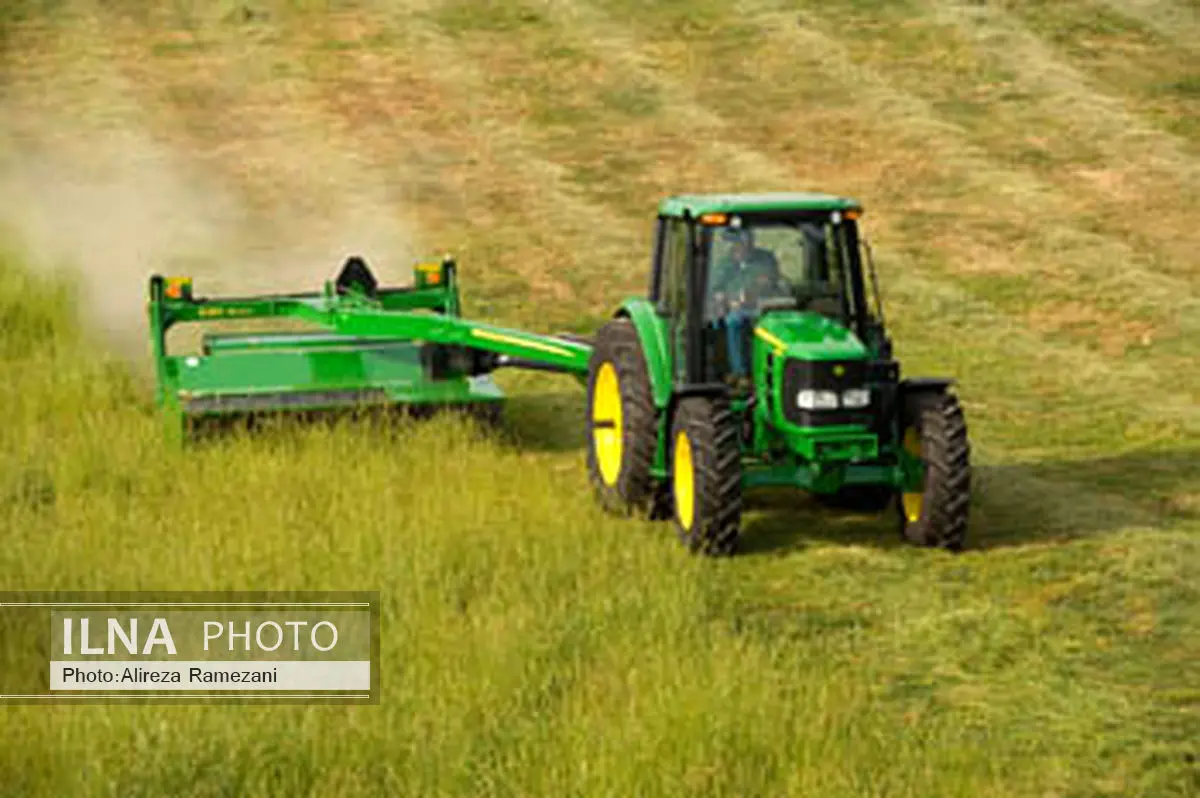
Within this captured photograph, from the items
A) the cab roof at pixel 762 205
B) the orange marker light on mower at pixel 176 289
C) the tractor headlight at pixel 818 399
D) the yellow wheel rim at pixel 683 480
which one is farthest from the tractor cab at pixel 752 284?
the orange marker light on mower at pixel 176 289

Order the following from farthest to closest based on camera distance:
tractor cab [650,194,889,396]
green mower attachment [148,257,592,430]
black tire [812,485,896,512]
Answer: green mower attachment [148,257,592,430] → black tire [812,485,896,512] → tractor cab [650,194,889,396]

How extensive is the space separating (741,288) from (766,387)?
2.15 feet

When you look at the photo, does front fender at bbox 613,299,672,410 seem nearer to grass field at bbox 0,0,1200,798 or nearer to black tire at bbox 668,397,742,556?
black tire at bbox 668,397,742,556

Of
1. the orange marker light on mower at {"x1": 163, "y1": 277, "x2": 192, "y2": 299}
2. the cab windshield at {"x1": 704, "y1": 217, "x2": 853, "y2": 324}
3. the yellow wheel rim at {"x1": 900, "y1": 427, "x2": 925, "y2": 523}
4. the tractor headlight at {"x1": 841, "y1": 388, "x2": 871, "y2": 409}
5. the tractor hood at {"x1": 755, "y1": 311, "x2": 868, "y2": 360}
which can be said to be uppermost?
the cab windshield at {"x1": 704, "y1": 217, "x2": 853, "y2": 324}

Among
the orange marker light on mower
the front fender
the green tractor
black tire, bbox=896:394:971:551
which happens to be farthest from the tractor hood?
the orange marker light on mower

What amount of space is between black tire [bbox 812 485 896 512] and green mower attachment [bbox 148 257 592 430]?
190cm

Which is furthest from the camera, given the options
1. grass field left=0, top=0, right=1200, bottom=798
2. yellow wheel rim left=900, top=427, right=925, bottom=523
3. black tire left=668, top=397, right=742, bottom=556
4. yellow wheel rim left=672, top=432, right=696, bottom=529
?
yellow wheel rim left=900, top=427, right=925, bottom=523

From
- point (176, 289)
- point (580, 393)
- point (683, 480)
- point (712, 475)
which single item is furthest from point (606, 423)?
point (580, 393)

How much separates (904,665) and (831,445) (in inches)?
67.8

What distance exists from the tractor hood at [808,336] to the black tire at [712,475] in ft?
1.55

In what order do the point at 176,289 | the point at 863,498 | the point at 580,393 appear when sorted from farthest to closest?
the point at 580,393
the point at 176,289
the point at 863,498

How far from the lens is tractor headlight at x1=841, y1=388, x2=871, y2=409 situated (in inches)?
413

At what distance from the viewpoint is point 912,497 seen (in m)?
11.1

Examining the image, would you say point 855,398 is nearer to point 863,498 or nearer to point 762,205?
point 762,205
